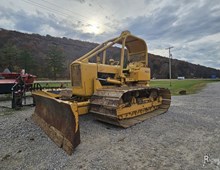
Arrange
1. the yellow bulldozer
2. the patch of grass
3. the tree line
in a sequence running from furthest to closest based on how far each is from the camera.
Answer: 1. the tree line
2. the patch of grass
3. the yellow bulldozer

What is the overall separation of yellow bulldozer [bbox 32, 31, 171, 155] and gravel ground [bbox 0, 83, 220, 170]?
0.94 feet

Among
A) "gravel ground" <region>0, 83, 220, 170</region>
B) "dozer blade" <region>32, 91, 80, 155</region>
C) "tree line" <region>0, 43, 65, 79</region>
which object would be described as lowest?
"gravel ground" <region>0, 83, 220, 170</region>

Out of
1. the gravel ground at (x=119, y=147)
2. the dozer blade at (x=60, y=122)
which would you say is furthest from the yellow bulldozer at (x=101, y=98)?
the gravel ground at (x=119, y=147)

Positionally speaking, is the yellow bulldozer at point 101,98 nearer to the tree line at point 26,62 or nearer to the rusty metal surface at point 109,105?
the rusty metal surface at point 109,105

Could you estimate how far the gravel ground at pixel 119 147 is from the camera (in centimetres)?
287

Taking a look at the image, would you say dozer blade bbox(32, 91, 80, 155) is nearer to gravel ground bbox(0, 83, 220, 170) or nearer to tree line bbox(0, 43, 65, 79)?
gravel ground bbox(0, 83, 220, 170)

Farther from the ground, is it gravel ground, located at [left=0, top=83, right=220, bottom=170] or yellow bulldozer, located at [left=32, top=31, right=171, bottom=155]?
yellow bulldozer, located at [left=32, top=31, right=171, bottom=155]

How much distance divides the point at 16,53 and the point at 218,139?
4713 cm

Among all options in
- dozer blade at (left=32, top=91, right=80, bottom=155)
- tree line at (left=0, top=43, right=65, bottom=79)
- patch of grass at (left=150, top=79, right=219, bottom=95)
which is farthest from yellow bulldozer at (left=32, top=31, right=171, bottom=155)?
tree line at (left=0, top=43, right=65, bottom=79)

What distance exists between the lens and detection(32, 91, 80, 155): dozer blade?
3.34 meters

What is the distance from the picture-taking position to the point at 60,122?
388 centimetres

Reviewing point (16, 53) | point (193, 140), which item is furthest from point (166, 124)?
point (16, 53)

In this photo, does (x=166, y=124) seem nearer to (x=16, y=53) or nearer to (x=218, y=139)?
(x=218, y=139)

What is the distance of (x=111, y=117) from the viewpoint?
445cm
